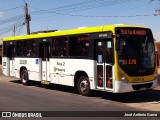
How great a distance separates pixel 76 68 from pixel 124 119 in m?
5.98

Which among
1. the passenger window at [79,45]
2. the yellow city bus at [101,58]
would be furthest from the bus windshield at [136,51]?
the passenger window at [79,45]

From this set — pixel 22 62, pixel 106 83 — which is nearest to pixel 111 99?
pixel 106 83

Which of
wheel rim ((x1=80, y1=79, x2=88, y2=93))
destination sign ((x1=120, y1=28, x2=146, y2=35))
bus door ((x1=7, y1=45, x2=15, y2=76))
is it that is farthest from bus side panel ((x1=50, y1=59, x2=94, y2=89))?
bus door ((x1=7, y1=45, x2=15, y2=76))

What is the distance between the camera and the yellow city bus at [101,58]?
1346 centimetres

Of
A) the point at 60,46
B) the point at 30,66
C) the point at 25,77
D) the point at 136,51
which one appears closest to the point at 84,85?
the point at 60,46

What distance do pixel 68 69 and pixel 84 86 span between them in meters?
1.38

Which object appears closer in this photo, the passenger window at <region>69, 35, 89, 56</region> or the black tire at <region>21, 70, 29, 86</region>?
the passenger window at <region>69, 35, 89, 56</region>

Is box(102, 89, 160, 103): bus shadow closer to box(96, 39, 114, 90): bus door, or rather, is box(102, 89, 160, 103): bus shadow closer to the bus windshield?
box(96, 39, 114, 90): bus door

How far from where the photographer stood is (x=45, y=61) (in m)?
18.1

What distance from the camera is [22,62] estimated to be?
2022 centimetres

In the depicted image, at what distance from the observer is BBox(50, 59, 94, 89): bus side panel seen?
14.7 m

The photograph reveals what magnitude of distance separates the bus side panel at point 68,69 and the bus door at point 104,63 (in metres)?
0.37

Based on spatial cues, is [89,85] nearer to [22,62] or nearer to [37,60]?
[37,60]

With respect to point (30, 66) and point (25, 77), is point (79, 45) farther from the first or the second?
point (25, 77)
